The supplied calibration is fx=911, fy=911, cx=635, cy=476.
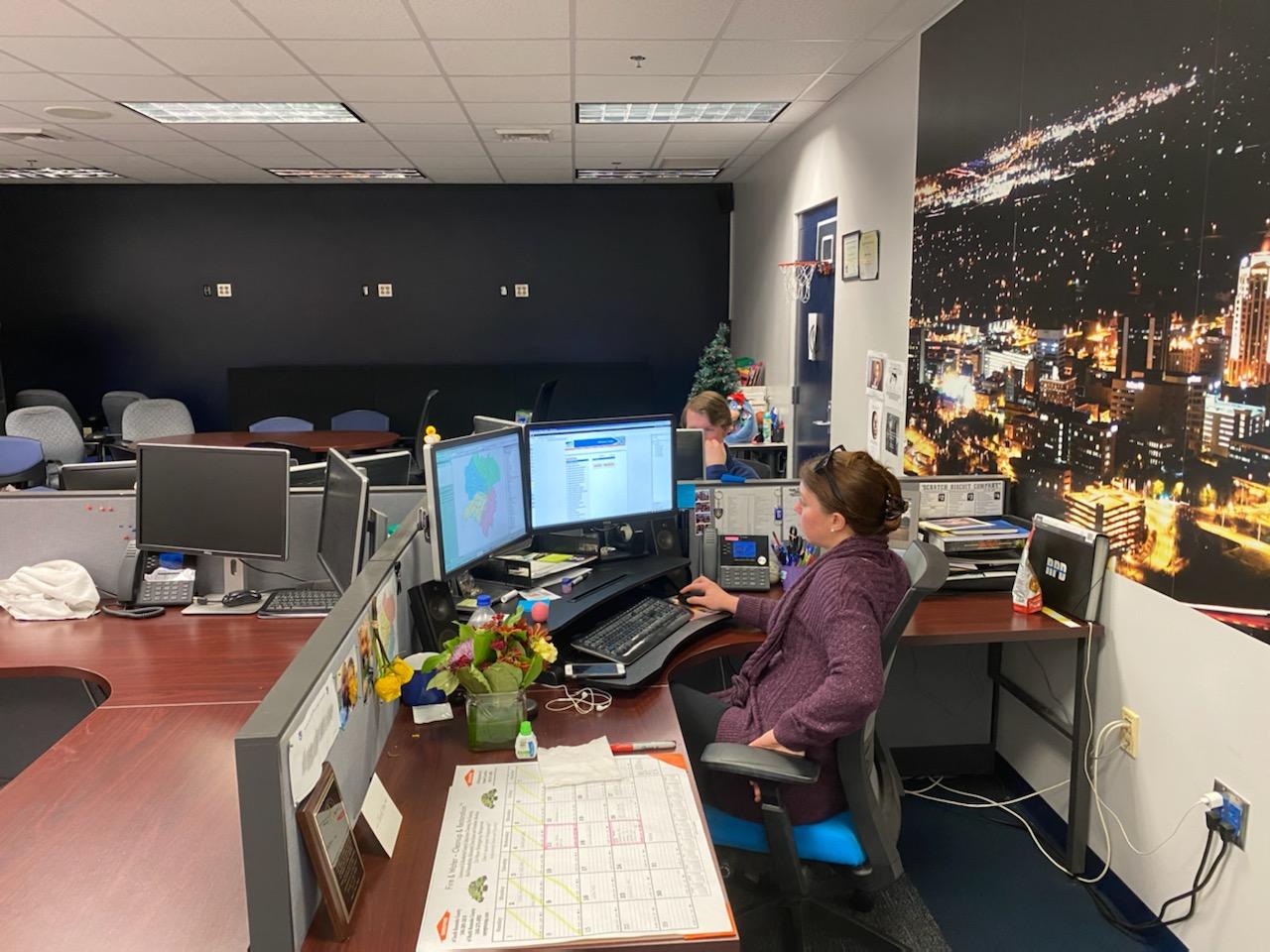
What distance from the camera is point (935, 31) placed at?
141 inches

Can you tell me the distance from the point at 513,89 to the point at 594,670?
3.58 m

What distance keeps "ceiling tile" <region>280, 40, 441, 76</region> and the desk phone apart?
2548mm

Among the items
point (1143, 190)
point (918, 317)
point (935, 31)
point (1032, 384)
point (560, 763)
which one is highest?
point (935, 31)

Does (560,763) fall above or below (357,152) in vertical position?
below

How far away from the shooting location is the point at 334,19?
11.5 ft

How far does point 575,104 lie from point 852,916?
423cm

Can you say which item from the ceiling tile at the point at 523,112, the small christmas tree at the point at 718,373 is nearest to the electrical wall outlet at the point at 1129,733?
the ceiling tile at the point at 523,112

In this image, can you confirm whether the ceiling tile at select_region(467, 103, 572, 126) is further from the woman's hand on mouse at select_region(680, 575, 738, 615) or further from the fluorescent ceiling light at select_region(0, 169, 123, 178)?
the fluorescent ceiling light at select_region(0, 169, 123, 178)

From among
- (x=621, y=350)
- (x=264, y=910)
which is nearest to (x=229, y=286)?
(x=621, y=350)

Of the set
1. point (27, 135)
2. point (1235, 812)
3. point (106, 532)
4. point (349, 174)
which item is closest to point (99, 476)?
point (106, 532)

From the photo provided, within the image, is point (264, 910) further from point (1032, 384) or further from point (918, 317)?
point (918, 317)

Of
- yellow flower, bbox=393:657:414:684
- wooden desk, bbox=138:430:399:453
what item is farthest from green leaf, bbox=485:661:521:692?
wooden desk, bbox=138:430:399:453

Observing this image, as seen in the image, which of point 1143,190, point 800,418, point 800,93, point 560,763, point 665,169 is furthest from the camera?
point 665,169

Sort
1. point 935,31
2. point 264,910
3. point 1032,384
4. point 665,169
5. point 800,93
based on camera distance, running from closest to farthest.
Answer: point 264,910 < point 1032,384 < point 935,31 < point 800,93 < point 665,169
